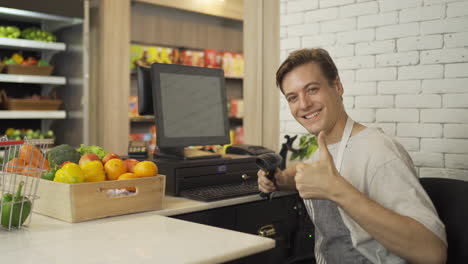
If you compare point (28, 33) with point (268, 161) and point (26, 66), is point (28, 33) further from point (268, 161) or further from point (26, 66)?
point (268, 161)

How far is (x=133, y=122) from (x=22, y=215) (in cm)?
381

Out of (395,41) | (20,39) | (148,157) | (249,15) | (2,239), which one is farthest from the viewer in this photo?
(20,39)

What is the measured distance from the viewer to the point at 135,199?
1972 millimetres

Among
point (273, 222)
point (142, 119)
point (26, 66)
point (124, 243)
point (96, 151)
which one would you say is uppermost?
point (26, 66)

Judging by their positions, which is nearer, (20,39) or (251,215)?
(251,215)

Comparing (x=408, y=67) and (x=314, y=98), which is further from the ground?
(x=408, y=67)

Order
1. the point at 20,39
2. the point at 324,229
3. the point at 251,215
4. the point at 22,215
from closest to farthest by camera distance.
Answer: the point at 22,215
the point at 324,229
the point at 251,215
the point at 20,39

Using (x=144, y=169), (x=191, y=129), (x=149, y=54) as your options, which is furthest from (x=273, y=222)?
(x=149, y=54)

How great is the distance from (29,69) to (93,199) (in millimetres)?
2786

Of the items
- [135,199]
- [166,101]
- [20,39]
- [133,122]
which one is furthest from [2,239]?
[133,122]

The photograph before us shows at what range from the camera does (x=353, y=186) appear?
1492 millimetres

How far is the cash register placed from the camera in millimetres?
2344

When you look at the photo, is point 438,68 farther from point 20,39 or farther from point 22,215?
point 20,39

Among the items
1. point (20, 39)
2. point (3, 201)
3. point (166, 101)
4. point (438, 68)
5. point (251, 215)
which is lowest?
point (251, 215)
